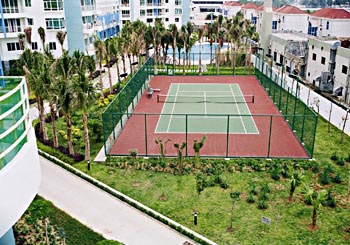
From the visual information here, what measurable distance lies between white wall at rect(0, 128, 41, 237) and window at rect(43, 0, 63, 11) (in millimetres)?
31396

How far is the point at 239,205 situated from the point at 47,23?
30347 millimetres

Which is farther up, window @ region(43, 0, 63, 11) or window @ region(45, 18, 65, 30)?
window @ region(43, 0, 63, 11)

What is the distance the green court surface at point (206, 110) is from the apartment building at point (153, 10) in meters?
31.9

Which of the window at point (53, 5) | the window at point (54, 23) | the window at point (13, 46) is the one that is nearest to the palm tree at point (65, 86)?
the window at point (13, 46)

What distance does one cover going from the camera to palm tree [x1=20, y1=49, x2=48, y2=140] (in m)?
20.1

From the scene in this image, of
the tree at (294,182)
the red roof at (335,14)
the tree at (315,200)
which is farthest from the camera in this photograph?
the red roof at (335,14)

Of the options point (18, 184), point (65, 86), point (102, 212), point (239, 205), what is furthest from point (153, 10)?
point (18, 184)

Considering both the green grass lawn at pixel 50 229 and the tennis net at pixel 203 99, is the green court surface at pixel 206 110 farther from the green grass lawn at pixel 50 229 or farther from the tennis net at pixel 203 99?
the green grass lawn at pixel 50 229

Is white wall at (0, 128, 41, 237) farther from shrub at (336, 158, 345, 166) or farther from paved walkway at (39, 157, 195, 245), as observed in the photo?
shrub at (336, 158, 345, 166)

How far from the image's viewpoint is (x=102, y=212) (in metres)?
15.4

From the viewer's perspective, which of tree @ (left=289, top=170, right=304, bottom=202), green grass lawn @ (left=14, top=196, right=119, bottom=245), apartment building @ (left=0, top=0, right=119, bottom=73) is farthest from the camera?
apartment building @ (left=0, top=0, right=119, bottom=73)

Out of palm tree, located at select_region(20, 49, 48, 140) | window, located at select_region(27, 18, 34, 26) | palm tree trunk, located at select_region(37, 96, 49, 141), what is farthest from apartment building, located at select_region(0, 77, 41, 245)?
window, located at select_region(27, 18, 34, 26)

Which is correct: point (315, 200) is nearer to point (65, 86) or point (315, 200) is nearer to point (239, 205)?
point (239, 205)

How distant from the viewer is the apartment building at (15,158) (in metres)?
8.20
